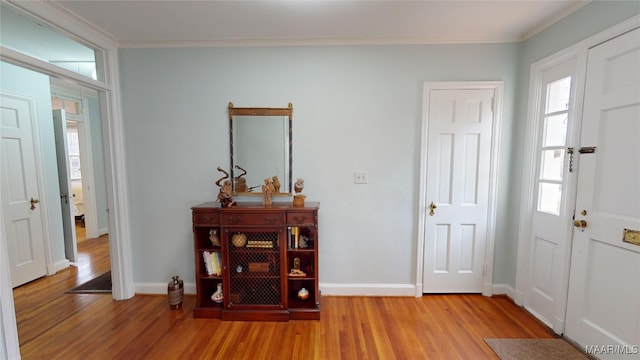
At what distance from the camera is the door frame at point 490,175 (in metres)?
2.38

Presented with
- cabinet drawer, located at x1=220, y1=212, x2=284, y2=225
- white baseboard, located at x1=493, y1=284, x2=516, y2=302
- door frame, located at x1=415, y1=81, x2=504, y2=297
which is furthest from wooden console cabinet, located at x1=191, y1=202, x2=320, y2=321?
white baseboard, located at x1=493, y1=284, x2=516, y2=302

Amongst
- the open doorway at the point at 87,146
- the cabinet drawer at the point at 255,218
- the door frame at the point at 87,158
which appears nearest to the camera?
the cabinet drawer at the point at 255,218

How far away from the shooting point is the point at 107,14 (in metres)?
1.97

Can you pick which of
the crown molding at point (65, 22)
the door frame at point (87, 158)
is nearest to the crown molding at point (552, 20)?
the crown molding at point (65, 22)

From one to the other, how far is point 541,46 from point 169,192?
3767 mm

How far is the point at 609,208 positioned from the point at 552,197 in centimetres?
45

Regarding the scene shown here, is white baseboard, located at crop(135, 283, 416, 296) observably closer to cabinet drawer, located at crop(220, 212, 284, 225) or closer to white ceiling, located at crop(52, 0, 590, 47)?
cabinet drawer, located at crop(220, 212, 284, 225)

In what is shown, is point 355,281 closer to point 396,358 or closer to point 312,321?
point 312,321

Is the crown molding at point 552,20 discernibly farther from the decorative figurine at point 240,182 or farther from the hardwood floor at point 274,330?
the decorative figurine at point 240,182

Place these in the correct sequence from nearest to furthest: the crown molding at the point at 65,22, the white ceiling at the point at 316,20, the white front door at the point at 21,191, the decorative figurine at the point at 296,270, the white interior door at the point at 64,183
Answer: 1. the crown molding at the point at 65,22
2. the white ceiling at the point at 316,20
3. the decorative figurine at the point at 296,270
4. the white front door at the point at 21,191
5. the white interior door at the point at 64,183

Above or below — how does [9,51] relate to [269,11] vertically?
below

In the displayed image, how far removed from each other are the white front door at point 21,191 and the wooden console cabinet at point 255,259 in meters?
2.30

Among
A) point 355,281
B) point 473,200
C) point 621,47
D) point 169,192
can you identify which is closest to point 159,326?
point 169,192

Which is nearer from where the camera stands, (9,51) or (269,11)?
(9,51)
